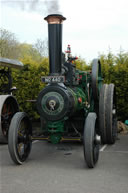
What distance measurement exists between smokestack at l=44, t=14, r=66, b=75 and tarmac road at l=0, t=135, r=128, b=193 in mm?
1487

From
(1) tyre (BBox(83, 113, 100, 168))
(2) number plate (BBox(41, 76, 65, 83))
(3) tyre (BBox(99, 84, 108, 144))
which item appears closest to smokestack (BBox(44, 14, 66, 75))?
(2) number plate (BBox(41, 76, 65, 83))

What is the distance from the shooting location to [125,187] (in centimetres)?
321

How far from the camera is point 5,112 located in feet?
19.2

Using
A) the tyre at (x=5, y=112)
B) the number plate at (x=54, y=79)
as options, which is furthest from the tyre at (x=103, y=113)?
the tyre at (x=5, y=112)

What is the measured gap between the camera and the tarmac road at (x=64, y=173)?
3.20 meters

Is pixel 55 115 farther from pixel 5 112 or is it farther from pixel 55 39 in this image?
pixel 5 112

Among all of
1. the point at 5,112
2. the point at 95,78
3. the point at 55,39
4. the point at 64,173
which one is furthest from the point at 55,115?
the point at 5,112

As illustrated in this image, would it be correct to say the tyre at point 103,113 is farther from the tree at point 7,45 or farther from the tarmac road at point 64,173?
the tree at point 7,45

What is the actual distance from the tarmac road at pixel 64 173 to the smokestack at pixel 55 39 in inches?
58.5

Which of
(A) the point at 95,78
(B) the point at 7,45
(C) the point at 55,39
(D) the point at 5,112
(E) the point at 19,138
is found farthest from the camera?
(B) the point at 7,45

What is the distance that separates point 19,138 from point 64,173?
97cm

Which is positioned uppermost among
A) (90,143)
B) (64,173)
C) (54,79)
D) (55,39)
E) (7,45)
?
(7,45)

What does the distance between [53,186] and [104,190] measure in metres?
0.61

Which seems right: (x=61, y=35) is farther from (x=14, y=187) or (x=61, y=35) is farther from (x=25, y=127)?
(x=14, y=187)
